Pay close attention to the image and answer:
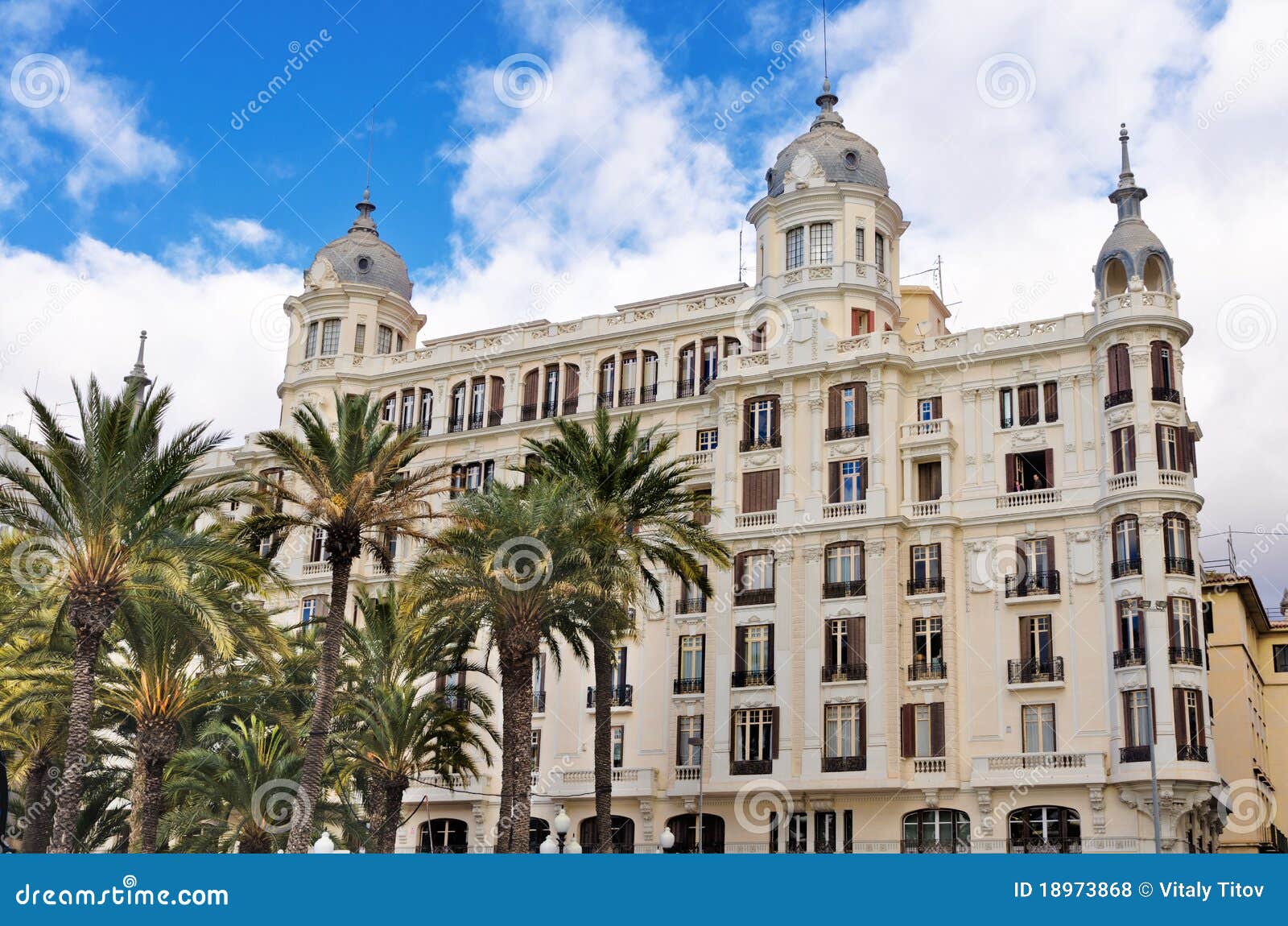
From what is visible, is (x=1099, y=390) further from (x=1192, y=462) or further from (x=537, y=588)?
(x=537, y=588)

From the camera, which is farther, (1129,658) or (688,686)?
(688,686)

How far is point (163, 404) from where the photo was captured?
34312 mm

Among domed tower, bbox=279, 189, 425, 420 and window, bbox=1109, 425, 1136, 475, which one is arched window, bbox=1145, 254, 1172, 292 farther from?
domed tower, bbox=279, 189, 425, 420

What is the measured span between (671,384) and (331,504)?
26.4 metres

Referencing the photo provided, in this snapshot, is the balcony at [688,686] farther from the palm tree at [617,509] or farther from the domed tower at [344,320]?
the domed tower at [344,320]

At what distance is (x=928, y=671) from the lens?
174ft

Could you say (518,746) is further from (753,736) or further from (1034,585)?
(1034,585)

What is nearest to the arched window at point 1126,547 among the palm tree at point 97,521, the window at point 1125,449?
the window at point 1125,449

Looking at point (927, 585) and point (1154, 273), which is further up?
point (1154, 273)

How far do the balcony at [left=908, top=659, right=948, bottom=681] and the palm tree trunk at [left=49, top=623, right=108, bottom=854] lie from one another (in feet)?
96.9

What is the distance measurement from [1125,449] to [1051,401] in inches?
154

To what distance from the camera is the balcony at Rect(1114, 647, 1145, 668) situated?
164 ft

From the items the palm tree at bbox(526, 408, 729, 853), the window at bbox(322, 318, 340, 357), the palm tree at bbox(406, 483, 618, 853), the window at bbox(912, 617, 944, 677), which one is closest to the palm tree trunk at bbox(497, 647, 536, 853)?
the palm tree at bbox(406, 483, 618, 853)

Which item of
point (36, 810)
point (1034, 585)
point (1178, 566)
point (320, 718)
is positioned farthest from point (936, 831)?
point (36, 810)
